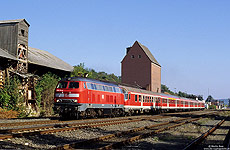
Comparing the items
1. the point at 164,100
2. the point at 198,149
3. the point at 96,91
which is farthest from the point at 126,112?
the point at 198,149

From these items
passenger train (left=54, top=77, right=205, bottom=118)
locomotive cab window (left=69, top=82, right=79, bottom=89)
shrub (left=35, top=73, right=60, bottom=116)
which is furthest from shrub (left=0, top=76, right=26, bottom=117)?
locomotive cab window (left=69, top=82, right=79, bottom=89)

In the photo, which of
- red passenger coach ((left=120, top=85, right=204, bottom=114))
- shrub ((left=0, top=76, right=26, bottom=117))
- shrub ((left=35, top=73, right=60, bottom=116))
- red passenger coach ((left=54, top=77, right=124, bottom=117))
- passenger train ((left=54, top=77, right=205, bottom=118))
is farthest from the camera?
shrub ((left=35, top=73, right=60, bottom=116))

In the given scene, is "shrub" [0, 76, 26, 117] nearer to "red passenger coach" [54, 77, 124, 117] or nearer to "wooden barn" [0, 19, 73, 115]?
"wooden barn" [0, 19, 73, 115]

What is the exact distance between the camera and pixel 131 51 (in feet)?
219

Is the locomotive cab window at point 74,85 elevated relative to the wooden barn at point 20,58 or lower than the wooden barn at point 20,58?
lower

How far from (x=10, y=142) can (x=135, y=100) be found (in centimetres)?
2219

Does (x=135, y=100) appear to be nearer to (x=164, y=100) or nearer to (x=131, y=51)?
(x=164, y=100)

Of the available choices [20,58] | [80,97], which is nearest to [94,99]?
[80,97]

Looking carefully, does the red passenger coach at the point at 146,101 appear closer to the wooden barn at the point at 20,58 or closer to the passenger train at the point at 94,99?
the passenger train at the point at 94,99

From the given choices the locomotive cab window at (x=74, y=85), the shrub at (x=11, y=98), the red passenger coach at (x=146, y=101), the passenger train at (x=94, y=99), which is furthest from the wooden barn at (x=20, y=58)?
the red passenger coach at (x=146, y=101)

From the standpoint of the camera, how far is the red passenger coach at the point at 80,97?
61.5 ft

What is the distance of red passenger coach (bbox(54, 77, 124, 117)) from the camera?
18734mm

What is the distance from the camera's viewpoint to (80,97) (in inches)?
744

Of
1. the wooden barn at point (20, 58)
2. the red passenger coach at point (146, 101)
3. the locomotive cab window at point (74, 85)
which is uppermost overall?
the wooden barn at point (20, 58)
